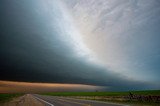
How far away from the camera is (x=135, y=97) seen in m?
40.9

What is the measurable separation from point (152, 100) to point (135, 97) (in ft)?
16.4

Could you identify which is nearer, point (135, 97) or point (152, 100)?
point (152, 100)

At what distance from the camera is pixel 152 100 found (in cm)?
3612
